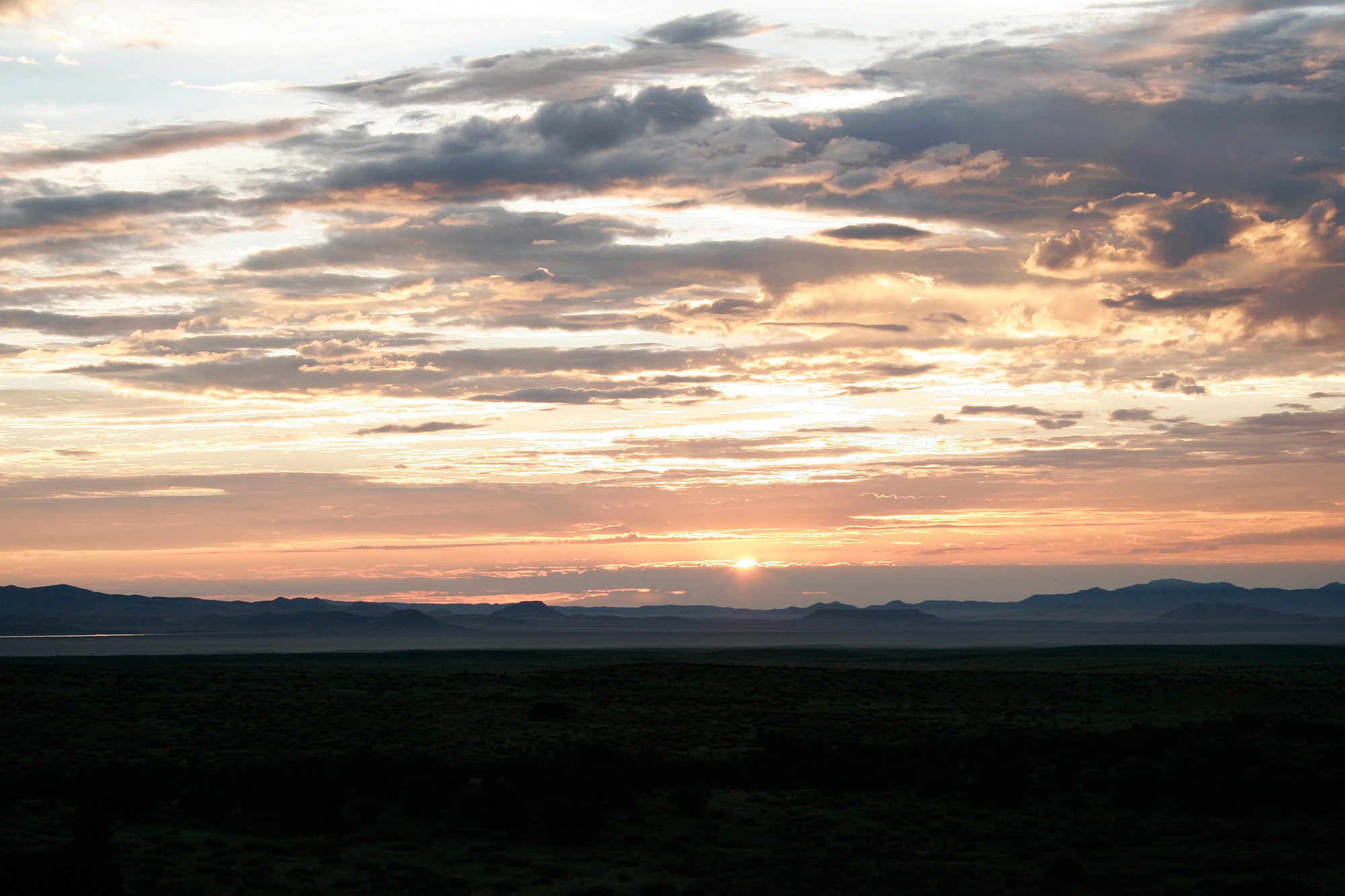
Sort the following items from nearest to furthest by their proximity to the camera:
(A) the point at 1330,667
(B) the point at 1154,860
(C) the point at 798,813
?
(B) the point at 1154,860 → (C) the point at 798,813 → (A) the point at 1330,667

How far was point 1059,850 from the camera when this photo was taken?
72.6 ft

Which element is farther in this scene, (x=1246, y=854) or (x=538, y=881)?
(x=1246, y=854)

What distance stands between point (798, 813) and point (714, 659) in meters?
85.3

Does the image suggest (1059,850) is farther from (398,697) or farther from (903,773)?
(398,697)

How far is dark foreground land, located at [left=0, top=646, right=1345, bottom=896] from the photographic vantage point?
63.5 feet

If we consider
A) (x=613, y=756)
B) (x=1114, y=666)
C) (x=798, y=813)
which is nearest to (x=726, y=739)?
(x=613, y=756)

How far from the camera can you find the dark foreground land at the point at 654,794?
19.4m

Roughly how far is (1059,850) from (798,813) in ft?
21.2

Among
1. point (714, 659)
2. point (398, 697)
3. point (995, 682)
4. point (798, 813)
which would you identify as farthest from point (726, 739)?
point (714, 659)

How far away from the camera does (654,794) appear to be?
2825 cm

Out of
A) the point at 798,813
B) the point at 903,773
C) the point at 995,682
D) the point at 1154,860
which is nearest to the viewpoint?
the point at 1154,860

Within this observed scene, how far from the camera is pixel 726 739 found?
3944cm

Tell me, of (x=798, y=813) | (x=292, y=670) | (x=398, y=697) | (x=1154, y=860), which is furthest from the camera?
(x=292, y=670)

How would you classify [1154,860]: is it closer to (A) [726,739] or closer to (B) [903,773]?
(B) [903,773]
